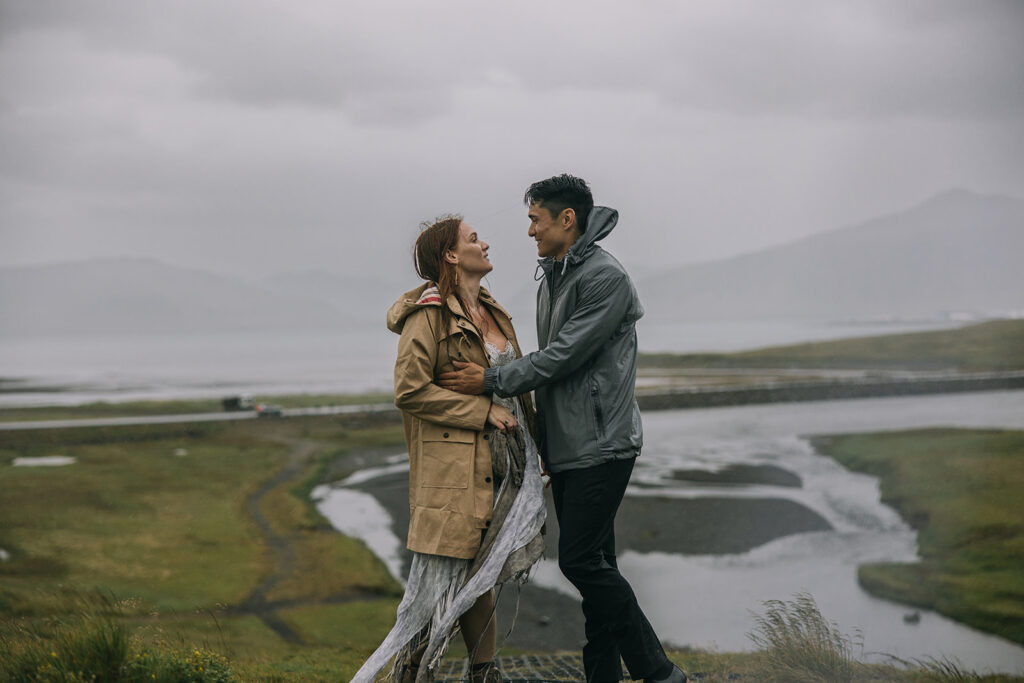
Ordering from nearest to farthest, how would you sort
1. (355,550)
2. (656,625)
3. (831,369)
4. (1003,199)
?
(656,625) < (355,550) < (1003,199) < (831,369)

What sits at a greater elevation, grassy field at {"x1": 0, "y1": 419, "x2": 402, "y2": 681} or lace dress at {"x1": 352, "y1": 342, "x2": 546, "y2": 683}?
lace dress at {"x1": 352, "y1": 342, "x2": 546, "y2": 683}

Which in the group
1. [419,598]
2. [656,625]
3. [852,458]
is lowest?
[656,625]

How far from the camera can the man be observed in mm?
4098

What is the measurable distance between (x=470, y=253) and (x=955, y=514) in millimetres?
27222

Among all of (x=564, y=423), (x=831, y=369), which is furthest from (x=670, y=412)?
(x=564, y=423)

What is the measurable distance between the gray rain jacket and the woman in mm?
269

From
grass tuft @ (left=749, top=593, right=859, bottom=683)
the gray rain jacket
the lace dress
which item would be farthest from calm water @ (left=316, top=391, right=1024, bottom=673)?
the gray rain jacket

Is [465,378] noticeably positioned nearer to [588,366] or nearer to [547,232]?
[588,366]

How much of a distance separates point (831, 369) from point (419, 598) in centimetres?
6117

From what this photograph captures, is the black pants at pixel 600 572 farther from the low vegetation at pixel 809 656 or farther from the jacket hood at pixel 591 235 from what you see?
the low vegetation at pixel 809 656

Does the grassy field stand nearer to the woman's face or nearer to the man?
the man

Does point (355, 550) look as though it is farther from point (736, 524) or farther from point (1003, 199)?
point (1003, 199)

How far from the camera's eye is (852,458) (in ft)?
107

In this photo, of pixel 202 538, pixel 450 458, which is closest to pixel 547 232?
pixel 450 458
